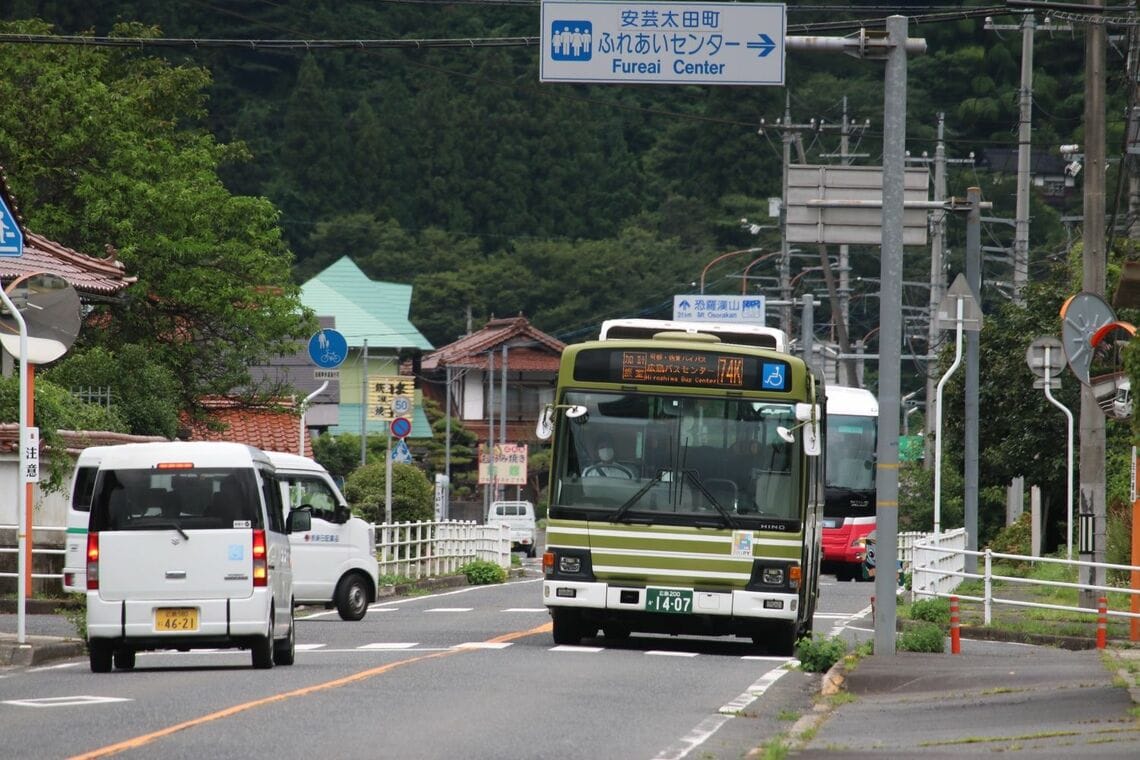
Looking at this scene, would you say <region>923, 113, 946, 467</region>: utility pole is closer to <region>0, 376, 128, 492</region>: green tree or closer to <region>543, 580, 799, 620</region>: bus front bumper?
<region>0, 376, 128, 492</region>: green tree

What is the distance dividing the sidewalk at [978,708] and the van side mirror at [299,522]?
5.13 metres

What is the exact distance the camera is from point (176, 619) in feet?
52.7

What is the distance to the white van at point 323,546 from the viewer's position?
24688 mm

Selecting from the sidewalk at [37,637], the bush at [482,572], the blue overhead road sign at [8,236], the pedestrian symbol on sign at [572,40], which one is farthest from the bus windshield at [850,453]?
the blue overhead road sign at [8,236]

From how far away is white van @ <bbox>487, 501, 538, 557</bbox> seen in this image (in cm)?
6094

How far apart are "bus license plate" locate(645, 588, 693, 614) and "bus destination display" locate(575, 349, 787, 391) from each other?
2.06 meters

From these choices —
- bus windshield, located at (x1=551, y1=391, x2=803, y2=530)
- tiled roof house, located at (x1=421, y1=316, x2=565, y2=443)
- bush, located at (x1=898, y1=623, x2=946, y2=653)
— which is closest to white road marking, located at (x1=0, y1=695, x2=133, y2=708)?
bus windshield, located at (x1=551, y1=391, x2=803, y2=530)

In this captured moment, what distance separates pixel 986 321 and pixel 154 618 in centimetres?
3059

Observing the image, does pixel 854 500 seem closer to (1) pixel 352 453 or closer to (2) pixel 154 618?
(2) pixel 154 618

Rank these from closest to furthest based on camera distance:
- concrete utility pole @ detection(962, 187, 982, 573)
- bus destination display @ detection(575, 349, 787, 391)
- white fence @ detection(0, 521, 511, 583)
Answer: bus destination display @ detection(575, 349, 787, 391), concrete utility pole @ detection(962, 187, 982, 573), white fence @ detection(0, 521, 511, 583)

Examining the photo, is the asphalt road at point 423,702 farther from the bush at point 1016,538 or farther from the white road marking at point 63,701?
the bush at point 1016,538

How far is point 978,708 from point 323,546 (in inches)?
516

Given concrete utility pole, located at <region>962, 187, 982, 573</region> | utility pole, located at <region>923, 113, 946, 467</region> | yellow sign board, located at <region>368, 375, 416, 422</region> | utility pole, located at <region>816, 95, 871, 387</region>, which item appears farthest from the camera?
yellow sign board, located at <region>368, 375, 416, 422</region>

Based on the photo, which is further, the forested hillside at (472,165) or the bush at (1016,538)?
the forested hillside at (472,165)
